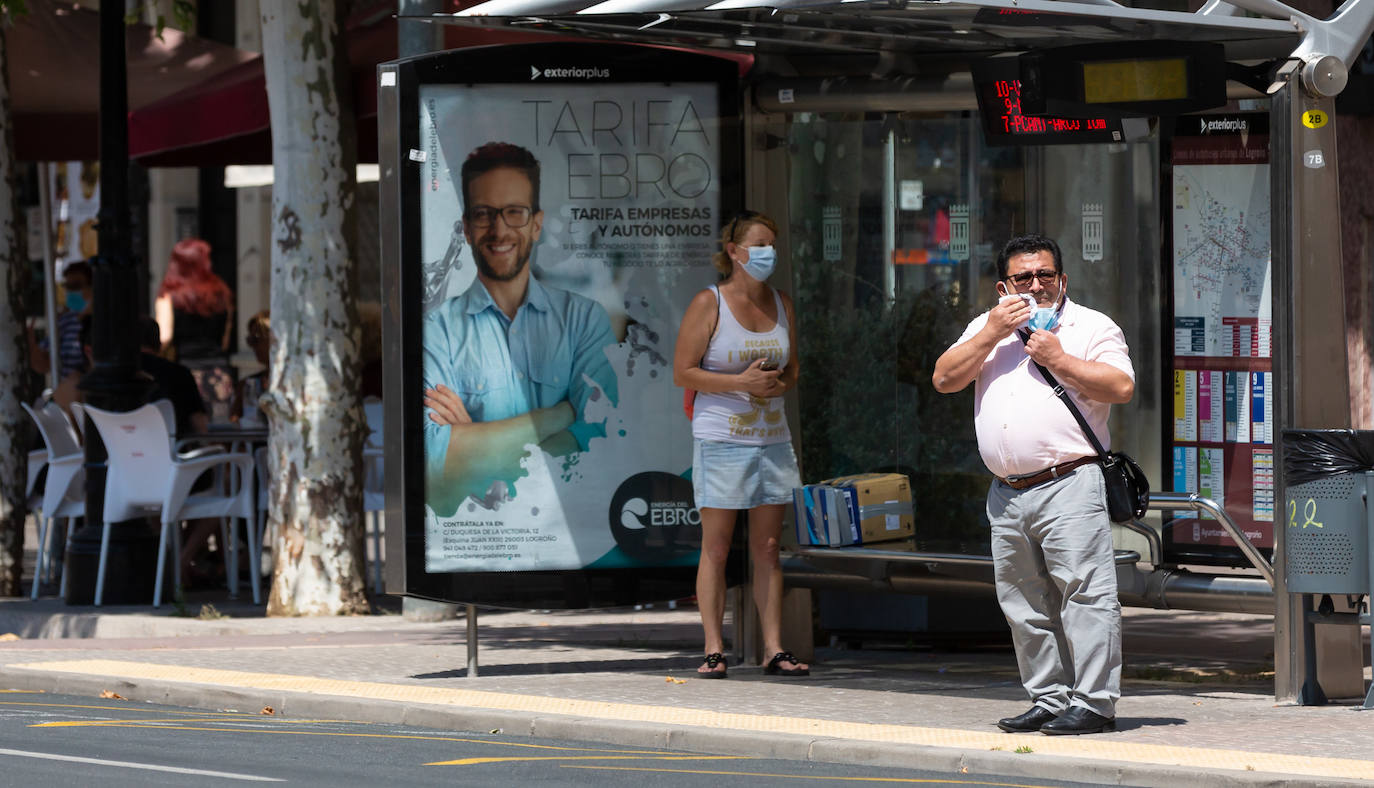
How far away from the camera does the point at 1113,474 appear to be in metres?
7.75

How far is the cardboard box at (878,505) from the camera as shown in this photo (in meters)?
9.66

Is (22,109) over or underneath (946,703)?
over

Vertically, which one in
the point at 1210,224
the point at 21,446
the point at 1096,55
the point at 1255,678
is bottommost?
the point at 1255,678

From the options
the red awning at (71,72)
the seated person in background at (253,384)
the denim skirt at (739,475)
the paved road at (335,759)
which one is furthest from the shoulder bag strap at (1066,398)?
the red awning at (71,72)

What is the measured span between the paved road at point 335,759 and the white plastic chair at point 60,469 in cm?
492

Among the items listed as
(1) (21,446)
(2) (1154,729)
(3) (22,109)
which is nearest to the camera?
(2) (1154,729)

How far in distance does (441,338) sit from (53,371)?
816 cm

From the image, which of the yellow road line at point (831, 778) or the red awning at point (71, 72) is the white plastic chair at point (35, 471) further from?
the yellow road line at point (831, 778)

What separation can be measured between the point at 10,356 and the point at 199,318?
6694 mm

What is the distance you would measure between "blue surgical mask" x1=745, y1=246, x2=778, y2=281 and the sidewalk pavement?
1.78 meters

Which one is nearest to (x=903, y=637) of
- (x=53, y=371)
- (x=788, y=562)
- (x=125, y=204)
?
(x=788, y=562)

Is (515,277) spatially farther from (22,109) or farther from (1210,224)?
(22,109)

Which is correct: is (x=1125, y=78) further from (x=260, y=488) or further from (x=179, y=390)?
(x=179, y=390)

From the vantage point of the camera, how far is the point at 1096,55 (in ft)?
28.7
